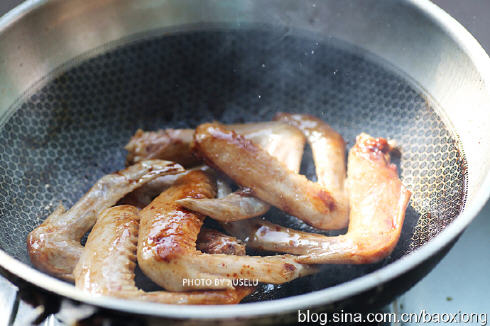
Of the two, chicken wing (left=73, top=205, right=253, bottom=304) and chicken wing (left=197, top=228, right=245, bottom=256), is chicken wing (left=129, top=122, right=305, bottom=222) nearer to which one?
chicken wing (left=197, top=228, right=245, bottom=256)

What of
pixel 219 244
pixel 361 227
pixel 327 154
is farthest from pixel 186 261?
pixel 327 154

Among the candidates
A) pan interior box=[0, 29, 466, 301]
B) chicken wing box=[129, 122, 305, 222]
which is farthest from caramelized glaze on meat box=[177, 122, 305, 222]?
pan interior box=[0, 29, 466, 301]

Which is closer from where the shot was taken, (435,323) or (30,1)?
(435,323)

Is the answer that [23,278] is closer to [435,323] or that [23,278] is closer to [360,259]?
[360,259]

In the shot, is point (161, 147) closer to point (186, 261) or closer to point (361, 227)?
point (186, 261)

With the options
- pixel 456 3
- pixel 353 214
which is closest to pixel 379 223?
pixel 353 214
